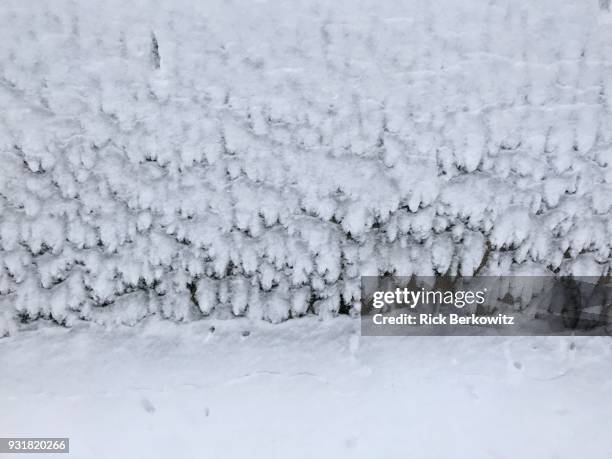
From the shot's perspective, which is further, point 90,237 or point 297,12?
point 90,237

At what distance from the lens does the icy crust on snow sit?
1.09 metres

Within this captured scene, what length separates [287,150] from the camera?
3.77ft

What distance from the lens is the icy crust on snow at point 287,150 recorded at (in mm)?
1091

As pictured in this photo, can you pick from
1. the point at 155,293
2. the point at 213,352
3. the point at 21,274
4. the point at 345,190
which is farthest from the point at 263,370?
the point at 21,274

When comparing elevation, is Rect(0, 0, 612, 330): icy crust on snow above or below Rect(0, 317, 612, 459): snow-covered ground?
above

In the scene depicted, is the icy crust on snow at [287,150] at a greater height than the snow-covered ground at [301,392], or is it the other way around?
the icy crust on snow at [287,150]

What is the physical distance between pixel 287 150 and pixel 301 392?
1.83 feet

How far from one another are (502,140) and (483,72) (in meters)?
0.15

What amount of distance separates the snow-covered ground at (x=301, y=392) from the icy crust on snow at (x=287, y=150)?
0.25 ft

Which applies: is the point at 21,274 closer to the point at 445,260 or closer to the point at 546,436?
the point at 445,260

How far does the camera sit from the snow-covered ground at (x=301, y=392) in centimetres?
117

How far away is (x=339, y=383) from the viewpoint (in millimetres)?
1210

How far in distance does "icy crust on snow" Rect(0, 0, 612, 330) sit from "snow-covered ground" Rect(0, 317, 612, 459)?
0.25ft

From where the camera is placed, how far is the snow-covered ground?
1.17 metres
